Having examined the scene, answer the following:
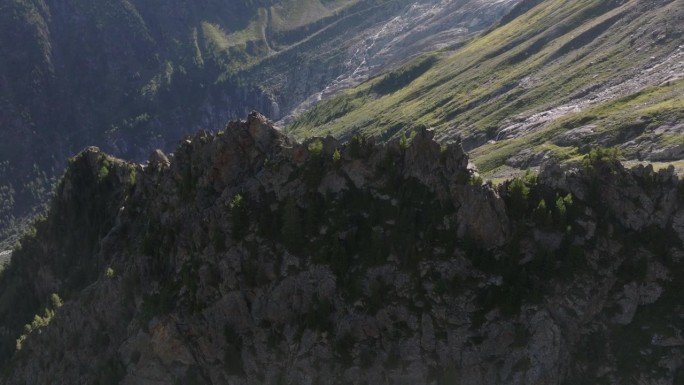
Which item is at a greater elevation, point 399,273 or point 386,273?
point 386,273

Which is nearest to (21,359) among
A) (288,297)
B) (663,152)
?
(288,297)

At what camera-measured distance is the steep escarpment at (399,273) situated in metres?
53.6

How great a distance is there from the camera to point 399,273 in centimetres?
5881

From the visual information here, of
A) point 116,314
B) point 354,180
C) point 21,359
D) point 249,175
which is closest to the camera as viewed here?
point 354,180

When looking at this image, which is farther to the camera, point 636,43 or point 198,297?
point 636,43

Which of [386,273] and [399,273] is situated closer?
[399,273]

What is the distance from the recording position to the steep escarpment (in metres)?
53.6

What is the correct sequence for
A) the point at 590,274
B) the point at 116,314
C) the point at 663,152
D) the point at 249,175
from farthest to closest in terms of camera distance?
the point at 663,152, the point at 116,314, the point at 249,175, the point at 590,274

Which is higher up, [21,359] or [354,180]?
[354,180]

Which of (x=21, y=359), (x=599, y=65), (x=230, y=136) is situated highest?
(x=230, y=136)

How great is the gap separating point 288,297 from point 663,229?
3667cm

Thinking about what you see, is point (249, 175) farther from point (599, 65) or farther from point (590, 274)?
point (599, 65)

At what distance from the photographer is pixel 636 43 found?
634 ft

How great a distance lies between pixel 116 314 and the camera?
80438 mm
